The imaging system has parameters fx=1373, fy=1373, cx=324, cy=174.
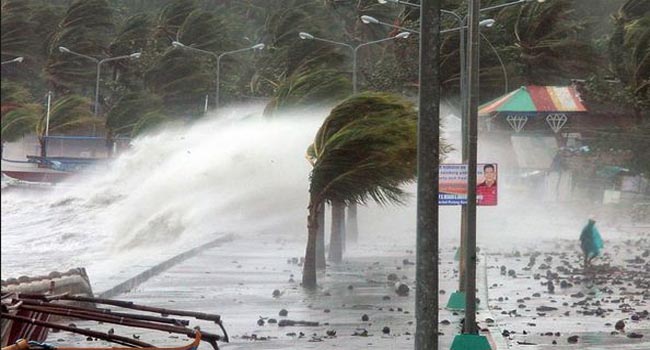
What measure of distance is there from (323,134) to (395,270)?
6.77 meters

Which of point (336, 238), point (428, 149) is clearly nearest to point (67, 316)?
point (428, 149)

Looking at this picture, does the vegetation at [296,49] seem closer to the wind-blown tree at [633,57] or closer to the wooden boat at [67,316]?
the wind-blown tree at [633,57]

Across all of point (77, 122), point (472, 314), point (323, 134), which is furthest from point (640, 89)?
point (472, 314)

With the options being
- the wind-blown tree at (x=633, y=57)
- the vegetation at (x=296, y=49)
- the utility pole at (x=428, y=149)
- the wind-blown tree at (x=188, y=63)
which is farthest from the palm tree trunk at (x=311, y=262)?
the wind-blown tree at (x=188, y=63)

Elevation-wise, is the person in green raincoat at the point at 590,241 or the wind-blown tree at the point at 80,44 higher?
the wind-blown tree at the point at 80,44

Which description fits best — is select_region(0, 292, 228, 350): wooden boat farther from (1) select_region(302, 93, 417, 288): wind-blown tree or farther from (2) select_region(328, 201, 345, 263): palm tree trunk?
(2) select_region(328, 201, 345, 263): palm tree trunk

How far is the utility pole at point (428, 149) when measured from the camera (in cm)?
1155

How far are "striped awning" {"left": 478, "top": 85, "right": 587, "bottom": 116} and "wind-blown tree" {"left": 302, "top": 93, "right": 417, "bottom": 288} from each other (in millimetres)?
37293

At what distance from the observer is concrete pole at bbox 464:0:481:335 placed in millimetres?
17391

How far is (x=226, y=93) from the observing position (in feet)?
285

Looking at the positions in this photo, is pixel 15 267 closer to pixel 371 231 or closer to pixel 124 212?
pixel 124 212

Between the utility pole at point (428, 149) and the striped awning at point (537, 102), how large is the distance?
52.8 metres

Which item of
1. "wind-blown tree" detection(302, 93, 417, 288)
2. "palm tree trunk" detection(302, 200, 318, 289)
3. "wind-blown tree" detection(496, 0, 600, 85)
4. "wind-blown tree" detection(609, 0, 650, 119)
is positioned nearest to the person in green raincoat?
"wind-blown tree" detection(302, 93, 417, 288)

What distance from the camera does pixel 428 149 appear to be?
1162 cm
